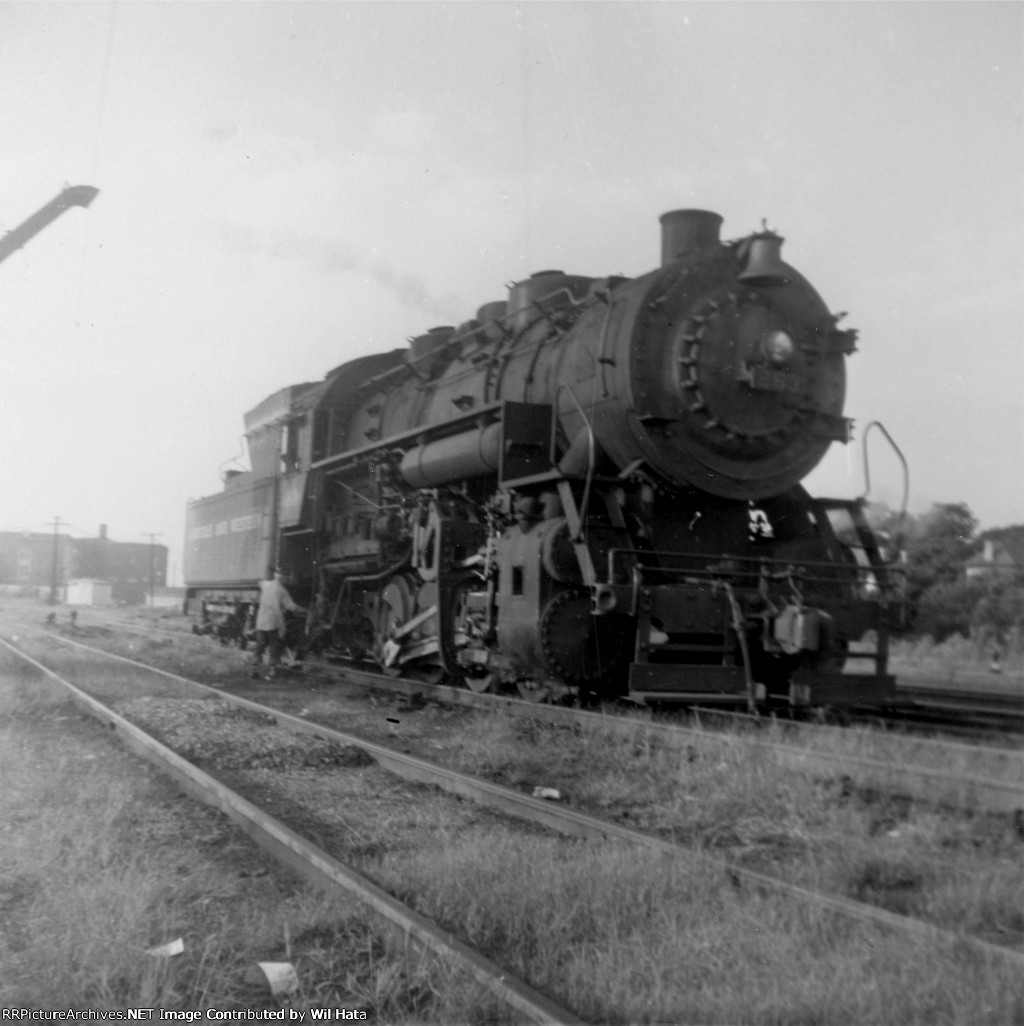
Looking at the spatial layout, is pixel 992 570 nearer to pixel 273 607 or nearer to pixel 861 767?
pixel 273 607

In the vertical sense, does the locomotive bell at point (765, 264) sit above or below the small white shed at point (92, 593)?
above

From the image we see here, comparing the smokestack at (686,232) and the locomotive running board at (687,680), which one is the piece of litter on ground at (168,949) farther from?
the smokestack at (686,232)

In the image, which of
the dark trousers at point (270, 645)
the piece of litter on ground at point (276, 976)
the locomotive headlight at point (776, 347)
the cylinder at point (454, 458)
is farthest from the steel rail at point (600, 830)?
the dark trousers at point (270, 645)

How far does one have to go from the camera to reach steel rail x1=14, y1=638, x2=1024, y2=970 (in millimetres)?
2779

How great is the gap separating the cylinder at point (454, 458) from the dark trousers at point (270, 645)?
345 centimetres

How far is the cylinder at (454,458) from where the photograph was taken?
8070 mm

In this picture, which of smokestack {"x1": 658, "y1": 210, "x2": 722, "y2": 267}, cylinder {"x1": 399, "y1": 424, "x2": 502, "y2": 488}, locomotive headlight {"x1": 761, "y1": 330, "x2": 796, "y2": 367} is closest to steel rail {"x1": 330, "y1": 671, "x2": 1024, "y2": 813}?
cylinder {"x1": 399, "y1": 424, "x2": 502, "y2": 488}

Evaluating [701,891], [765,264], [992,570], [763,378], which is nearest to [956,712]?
[763,378]

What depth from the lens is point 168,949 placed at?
2865 millimetres

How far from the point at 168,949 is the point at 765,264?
5967 mm

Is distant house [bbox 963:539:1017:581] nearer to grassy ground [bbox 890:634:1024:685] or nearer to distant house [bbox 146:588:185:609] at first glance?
grassy ground [bbox 890:634:1024:685]

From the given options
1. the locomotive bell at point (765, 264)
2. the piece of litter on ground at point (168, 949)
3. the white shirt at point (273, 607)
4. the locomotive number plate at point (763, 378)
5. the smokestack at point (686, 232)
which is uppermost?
the smokestack at point (686, 232)

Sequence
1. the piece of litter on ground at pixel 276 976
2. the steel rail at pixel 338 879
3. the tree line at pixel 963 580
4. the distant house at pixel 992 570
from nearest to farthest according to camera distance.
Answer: the steel rail at pixel 338 879
the piece of litter on ground at pixel 276 976
the tree line at pixel 963 580
the distant house at pixel 992 570

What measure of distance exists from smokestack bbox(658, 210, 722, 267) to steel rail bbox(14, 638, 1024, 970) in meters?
3.66
